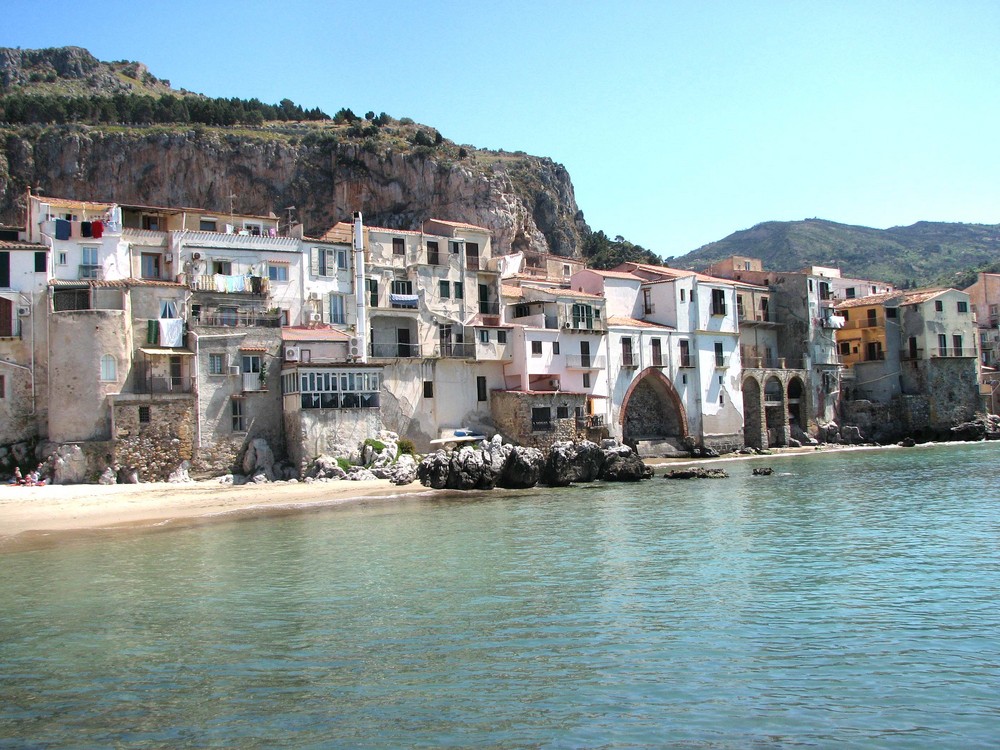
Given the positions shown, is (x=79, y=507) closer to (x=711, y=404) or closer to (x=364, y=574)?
(x=364, y=574)

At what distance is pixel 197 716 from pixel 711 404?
5811 centimetres

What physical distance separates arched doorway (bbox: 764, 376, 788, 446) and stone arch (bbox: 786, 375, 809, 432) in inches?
45.7

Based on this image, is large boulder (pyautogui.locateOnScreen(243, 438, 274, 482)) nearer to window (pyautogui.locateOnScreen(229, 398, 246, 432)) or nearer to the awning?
window (pyautogui.locateOnScreen(229, 398, 246, 432))

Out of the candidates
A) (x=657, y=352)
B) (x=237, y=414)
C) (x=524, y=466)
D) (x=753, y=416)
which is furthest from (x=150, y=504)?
(x=753, y=416)

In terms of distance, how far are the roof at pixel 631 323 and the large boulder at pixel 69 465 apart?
3407 cm

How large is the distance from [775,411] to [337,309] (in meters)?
37.9

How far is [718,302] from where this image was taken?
70.1 meters

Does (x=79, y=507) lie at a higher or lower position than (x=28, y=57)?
lower

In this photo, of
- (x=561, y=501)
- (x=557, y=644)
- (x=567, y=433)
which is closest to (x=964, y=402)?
(x=567, y=433)

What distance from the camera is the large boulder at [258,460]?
45969 mm

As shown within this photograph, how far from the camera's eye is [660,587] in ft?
69.6

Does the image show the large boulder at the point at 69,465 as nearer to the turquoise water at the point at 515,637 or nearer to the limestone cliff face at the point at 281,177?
the turquoise water at the point at 515,637

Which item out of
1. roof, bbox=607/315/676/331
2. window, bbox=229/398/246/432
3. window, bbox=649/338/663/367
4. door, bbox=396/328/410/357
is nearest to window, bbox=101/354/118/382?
window, bbox=229/398/246/432

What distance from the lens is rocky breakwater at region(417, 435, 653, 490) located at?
152 ft
